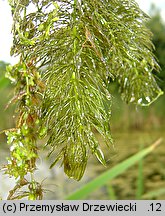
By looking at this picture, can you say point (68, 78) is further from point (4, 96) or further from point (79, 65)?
point (4, 96)

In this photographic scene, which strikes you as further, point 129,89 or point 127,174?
point 127,174

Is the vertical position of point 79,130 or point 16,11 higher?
point 16,11

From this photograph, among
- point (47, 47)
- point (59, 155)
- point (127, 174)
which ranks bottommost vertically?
point (59, 155)

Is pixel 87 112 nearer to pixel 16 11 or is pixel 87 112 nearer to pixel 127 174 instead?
pixel 16 11

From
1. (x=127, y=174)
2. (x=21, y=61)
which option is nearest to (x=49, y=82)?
(x=21, y=61)

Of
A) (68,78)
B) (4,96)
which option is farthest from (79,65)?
(4,96)
